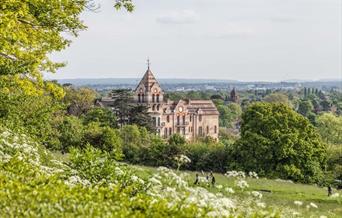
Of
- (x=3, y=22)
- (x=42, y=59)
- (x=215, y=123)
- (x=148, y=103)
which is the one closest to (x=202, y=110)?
(x=215, y=123)

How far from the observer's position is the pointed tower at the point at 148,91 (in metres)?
98.3

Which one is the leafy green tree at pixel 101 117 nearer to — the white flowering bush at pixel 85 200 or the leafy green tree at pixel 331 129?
the leafy green tree at pixel 331 129

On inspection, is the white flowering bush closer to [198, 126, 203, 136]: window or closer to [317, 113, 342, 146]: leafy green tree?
[317, 113, 342, 146]: leafy green tree

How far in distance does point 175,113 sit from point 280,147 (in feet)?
189

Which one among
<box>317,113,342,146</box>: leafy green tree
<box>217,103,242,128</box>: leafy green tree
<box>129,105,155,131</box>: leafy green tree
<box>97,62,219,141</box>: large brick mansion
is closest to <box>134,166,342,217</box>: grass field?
<box>129,105,155,131</box>: leafy green tree

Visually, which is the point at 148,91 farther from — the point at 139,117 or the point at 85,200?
the point at 85,200

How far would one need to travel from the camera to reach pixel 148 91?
98375mm

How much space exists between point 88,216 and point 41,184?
1.68 m

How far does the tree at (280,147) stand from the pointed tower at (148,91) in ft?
154

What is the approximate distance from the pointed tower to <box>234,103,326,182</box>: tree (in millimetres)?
46795

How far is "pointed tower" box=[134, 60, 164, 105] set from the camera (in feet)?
323

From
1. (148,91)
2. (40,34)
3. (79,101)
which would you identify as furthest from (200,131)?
(40,34)

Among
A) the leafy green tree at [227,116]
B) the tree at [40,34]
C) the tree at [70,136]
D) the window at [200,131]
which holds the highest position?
the tree at [40,34]

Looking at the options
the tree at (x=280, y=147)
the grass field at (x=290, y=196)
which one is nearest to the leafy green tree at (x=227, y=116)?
the tree at (x=280, y=147)
